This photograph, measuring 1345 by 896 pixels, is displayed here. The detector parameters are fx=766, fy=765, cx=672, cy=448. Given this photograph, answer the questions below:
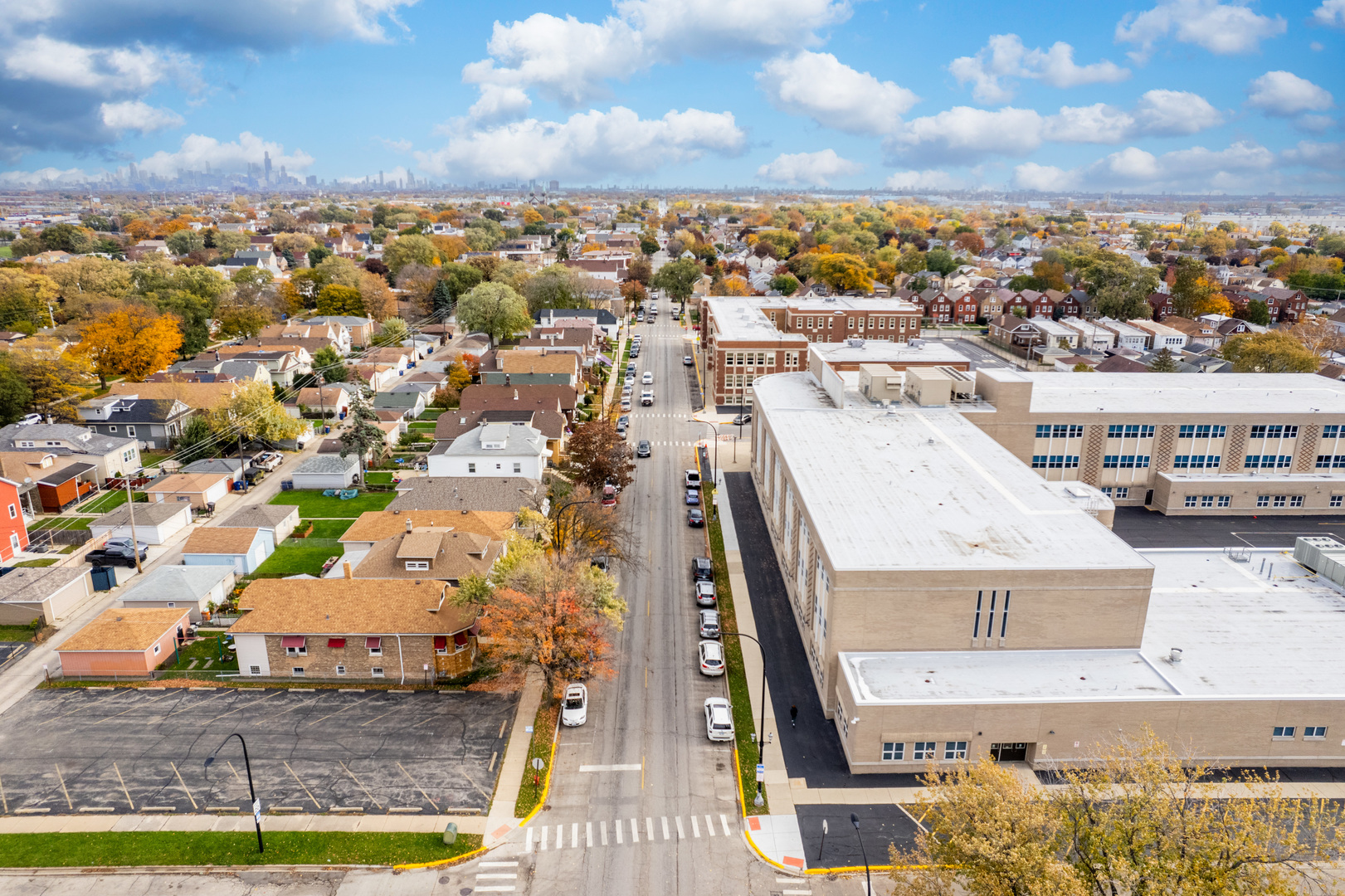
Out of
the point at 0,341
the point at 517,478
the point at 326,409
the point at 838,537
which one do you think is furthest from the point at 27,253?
the point at 838,537

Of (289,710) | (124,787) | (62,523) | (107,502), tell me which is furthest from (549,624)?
(107,502)

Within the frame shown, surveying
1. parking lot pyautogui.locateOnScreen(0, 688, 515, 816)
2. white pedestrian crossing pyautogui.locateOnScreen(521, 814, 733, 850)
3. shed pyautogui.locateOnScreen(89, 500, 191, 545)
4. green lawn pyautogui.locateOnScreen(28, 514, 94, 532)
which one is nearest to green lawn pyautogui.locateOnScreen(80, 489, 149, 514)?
green lawn pyautogui.locateOnScreen(28, 514, 94, 532)

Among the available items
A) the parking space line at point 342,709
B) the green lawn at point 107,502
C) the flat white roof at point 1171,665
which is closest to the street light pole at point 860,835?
the flat white roof at point 1171,665

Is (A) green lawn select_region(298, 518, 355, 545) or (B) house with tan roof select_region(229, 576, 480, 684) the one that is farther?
(A) green lawn select_region(298, 518, 355, 545)

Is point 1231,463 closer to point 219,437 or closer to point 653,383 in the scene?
point 653,383

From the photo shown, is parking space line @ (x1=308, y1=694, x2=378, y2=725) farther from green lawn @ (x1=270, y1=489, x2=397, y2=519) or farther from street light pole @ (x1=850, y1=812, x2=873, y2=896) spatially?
green lawn @ (x1=270, y1=489, x2=397, y2=519)

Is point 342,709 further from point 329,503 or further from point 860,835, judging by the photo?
point 329,503
